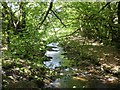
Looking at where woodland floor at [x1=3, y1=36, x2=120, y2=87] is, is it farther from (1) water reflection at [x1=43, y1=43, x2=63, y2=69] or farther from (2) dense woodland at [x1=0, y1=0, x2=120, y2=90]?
(1) water reflection at [x1=43, y1=43, x2=63, y2=69]

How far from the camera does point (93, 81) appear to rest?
483cm

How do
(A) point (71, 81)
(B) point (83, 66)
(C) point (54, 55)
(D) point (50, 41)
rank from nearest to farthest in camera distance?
1. (D) point (50, 41)
2. (A) point (71, 81)
3. (B) point (83, 66)
4. (C) point (54, 55)

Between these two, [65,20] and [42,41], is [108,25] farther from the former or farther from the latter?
[42,41]

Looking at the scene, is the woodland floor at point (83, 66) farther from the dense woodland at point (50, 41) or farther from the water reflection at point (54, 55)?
the water reflection at point (54, 55)

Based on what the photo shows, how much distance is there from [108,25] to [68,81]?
2.56 meters

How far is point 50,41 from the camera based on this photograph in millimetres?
4367

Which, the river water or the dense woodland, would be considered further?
the river water

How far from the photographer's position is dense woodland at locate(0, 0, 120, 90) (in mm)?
3659

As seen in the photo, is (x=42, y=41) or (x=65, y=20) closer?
(x=42, y=41)

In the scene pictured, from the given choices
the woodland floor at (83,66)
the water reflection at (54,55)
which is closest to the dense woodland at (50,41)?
the woodland floor at (83,66)

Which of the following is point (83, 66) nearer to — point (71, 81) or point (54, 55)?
point (71, 81)

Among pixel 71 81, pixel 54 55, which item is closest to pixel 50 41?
pixel 71 81

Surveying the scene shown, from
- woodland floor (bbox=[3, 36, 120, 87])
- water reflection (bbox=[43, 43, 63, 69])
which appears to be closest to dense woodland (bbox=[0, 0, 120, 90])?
woodland floor (bbox=[3, 36, 120, 87])

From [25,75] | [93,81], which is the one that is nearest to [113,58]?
[93,81]
